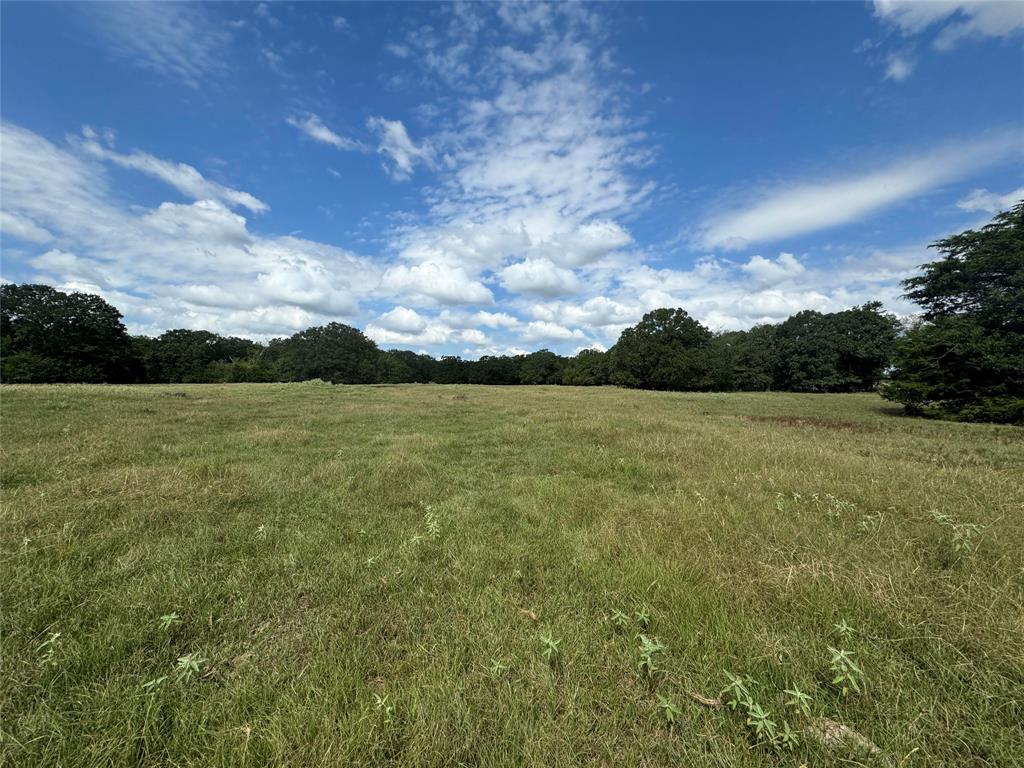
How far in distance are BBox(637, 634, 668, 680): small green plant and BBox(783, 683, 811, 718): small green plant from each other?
34.3 inches

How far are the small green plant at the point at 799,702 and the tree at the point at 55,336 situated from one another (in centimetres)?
8378

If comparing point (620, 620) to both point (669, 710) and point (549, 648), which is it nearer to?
point (549, 648)

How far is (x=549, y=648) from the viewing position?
129 inches

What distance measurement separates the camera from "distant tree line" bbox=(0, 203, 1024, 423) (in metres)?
21.9

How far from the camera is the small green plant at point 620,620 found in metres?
3.61

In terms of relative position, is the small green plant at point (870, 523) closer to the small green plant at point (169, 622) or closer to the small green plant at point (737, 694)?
the small green plant at point (737, 694)

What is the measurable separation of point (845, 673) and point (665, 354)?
197 ft

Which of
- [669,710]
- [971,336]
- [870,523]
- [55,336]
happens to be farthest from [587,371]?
[55,336]

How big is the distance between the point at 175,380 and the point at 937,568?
102 metres

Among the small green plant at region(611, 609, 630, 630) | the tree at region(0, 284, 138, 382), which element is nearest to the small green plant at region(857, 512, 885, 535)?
the small green plant at region(611, 609, 630, 630)

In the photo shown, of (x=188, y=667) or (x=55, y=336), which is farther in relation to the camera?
(x=55, y=336)

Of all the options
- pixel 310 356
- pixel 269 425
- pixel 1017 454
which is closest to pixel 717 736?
pixel 1017 454

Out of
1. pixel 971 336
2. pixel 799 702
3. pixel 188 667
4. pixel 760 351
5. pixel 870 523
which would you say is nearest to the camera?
pixel 799 702

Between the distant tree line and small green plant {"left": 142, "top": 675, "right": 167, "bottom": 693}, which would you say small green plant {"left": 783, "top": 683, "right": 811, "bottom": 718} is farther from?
the distant tree line
